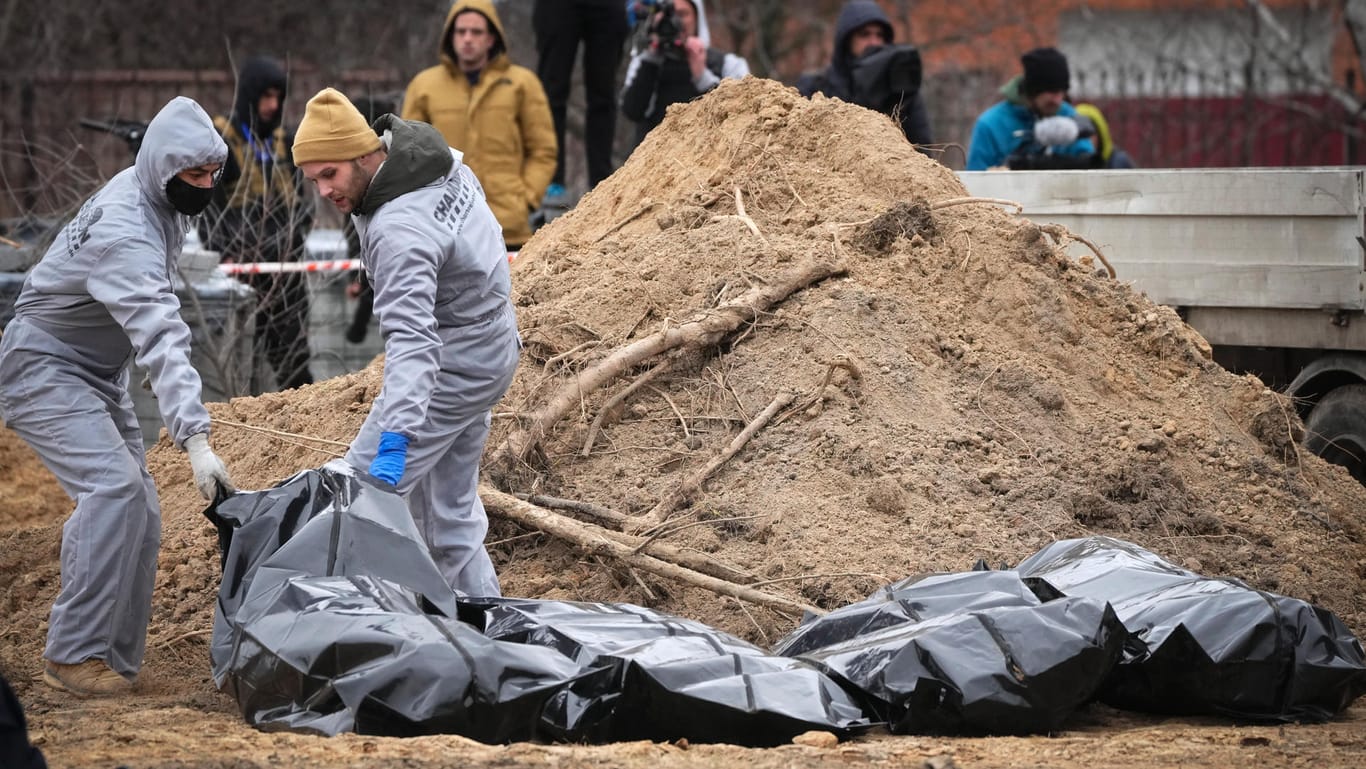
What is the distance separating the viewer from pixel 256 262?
910 centimetres

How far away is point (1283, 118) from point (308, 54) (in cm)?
1260

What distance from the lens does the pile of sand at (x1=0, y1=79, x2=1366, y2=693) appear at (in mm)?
5680

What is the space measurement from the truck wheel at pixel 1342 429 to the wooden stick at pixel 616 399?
3.08 metres

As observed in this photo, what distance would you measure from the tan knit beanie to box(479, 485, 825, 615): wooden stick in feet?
5.27

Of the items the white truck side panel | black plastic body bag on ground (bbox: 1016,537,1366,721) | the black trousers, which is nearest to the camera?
black plastic body bag on ground (bbox: 1016,537,1366,721)

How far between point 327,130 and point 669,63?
15.3 feet

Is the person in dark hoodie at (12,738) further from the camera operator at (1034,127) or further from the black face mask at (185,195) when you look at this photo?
the camera operator at (1034,127)

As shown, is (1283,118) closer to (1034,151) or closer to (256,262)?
(1034,151)

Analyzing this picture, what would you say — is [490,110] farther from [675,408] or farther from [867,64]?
[675,408]

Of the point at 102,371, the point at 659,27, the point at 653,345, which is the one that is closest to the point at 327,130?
the point at 102,371

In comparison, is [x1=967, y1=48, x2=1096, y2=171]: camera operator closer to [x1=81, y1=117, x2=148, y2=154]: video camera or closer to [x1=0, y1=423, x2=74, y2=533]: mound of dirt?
[x1=81, y1=117, x2=148, y2=154]: video camera

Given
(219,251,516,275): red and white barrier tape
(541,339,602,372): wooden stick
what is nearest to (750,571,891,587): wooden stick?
(541,339,602,372): wooden stick

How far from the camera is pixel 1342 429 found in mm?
7043

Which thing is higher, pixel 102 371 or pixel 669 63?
pixel 669 63
